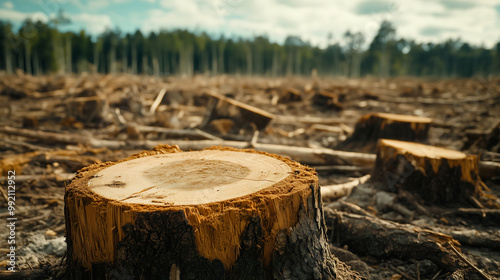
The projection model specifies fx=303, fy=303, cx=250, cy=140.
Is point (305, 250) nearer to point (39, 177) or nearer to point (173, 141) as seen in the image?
point (39, 177)

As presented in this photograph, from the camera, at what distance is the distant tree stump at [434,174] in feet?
12.1

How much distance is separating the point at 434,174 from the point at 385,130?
7.84 feet

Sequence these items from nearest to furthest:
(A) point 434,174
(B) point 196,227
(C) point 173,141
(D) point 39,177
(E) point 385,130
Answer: (B) point 196,227 < (A) point 434,174 < (D) point 39,177 < (C) point 173,141 < (E) point 385,130

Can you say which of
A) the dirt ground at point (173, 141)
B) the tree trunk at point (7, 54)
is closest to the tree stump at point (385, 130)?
the dirt ground at point (173, 141)

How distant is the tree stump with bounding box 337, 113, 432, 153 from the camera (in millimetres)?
5828

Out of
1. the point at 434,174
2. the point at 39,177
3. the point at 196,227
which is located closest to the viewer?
the point at 196,227

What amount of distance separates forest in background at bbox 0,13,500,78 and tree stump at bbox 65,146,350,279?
49831mm

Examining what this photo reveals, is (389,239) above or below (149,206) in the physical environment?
below

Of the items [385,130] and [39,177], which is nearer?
[39,177]

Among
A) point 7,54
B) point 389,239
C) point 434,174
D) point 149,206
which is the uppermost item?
point 7,54

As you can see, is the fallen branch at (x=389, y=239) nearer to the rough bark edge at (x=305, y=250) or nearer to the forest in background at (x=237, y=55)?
the rough bark edge at (x=305, y=250)

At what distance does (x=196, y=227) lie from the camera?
5.04ft

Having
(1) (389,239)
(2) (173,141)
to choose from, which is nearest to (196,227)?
(1) (389,239)

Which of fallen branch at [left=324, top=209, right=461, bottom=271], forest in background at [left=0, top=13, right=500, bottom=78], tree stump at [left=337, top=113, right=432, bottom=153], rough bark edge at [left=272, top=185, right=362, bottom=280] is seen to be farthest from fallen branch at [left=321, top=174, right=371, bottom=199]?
forest in background at [left=0, top=13, right=500, bottom=78]
